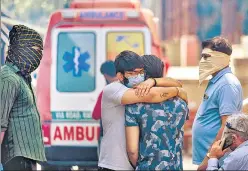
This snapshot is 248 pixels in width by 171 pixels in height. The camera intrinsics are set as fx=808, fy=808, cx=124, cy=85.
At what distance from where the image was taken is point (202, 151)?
6.75 meters

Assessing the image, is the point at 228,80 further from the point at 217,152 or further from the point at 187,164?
the point at 187,164

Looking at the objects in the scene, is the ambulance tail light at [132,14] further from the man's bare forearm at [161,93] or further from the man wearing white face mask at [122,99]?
the man's bare forearm at [161,93]

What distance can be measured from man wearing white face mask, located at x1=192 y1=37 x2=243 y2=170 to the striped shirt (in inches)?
55.2

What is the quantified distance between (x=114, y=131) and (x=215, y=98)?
1063mm

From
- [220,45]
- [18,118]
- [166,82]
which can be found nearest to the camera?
[18,118]

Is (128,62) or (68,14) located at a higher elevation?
(68,14)

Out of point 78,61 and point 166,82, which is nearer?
point 166,82

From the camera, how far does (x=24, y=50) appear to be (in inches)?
238

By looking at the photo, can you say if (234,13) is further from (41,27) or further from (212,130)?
(212,130)

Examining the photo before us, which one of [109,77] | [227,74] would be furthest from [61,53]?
[227,74]

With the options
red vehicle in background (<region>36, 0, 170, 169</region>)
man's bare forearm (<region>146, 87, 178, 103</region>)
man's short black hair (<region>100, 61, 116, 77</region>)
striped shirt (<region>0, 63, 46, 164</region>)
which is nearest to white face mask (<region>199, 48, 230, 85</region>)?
man's bare forearm (<region>146, 87, 178, 103</region>)

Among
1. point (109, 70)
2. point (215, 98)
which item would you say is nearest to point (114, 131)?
point (215, 98)

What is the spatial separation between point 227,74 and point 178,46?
87.1 feet

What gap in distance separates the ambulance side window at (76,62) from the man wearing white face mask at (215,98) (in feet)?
11.0
